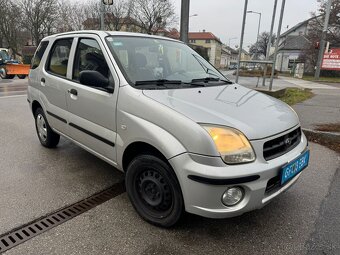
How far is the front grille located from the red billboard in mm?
29220

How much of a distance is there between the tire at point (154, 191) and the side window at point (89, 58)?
107 centimetres

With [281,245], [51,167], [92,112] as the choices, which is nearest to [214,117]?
[281,245]

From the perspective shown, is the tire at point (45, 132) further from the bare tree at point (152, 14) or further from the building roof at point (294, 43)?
the building roof at point (294, 43)

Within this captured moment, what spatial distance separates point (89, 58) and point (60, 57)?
84 centimetres

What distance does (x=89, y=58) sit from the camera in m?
3.41

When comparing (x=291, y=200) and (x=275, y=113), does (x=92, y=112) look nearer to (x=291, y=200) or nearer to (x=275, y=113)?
(x=275, y=113)

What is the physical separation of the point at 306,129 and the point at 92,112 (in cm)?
445

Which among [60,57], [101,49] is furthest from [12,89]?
[101,49]

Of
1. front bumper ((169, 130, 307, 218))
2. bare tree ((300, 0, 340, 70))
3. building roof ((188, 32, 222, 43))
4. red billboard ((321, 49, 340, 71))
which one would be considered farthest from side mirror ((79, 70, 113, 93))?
building roof ((188, 32, 222, 43))

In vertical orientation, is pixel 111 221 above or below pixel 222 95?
below

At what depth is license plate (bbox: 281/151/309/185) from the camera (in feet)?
8.08

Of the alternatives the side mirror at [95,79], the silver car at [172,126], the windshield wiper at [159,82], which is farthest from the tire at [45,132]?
the windshield wiper at [159,82]

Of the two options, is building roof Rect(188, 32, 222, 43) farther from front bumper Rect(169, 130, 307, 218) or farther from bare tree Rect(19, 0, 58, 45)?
front bumper Rect(169, 130, 307, 218)

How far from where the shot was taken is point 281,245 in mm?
2502
